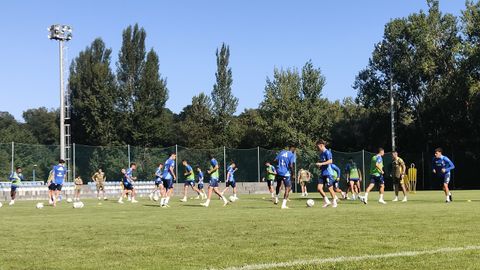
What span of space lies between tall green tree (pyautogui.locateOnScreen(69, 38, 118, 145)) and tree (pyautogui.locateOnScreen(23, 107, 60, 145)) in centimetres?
1391

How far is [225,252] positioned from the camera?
7781mm

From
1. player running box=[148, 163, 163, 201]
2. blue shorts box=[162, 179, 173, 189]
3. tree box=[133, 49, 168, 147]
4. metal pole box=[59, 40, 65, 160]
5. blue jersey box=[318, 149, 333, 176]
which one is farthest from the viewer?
tree box=[133, 49, 168, 147]

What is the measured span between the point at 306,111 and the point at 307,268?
47.9 m

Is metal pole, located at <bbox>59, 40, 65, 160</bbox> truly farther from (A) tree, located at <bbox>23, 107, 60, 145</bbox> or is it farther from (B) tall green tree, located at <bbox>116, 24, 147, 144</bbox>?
(A) tree, located at <bbox>23, 107, 60, 145</bbox>

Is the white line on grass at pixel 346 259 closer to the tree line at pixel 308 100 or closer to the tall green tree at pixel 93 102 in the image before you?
the tree line at pixel 308 100

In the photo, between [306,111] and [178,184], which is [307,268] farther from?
[306,111]

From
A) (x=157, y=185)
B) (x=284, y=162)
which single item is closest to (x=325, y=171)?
(x=284, y=162)

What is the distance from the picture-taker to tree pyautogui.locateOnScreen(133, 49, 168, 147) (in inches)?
2447

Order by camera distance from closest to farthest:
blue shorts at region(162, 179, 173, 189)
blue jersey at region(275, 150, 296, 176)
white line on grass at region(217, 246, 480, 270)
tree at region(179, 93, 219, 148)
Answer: white line on grass at region(217, 246, 480, 270), blue jersey at region(275, 150, 296, 176), blue shorts at region(162, 179, 173, 189), tree at region(179, 93, 219, 148)

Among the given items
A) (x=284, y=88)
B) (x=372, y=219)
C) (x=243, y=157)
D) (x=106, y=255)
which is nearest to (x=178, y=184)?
(x=243, y=157)

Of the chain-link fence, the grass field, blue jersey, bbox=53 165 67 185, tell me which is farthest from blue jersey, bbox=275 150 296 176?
the chain-link fence

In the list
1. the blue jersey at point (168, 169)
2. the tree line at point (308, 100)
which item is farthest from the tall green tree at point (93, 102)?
the blue jersey at point (168, 169)

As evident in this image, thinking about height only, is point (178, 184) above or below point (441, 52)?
below

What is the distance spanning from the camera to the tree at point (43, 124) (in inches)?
3120
